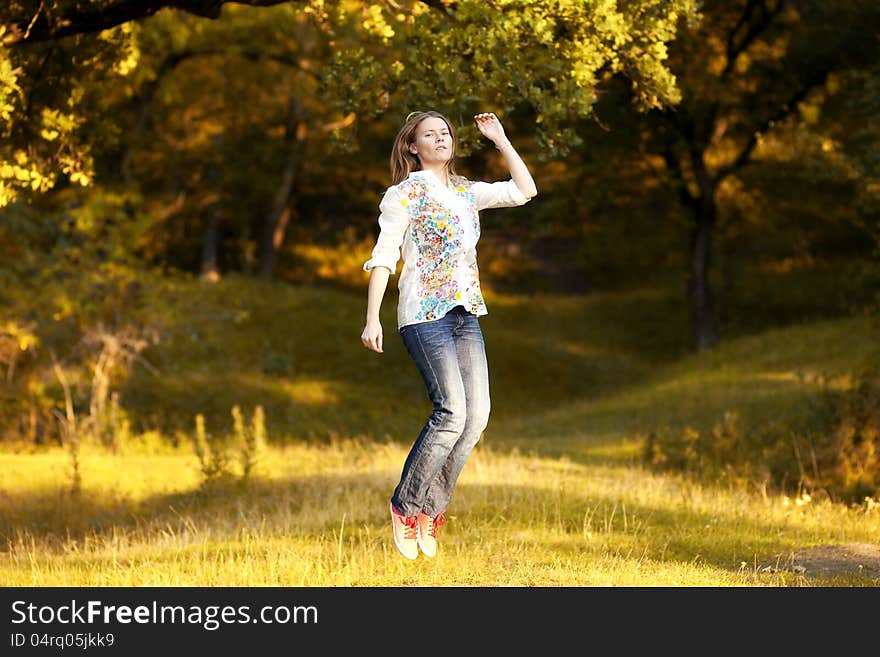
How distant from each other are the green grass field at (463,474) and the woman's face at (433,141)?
7.93 ft

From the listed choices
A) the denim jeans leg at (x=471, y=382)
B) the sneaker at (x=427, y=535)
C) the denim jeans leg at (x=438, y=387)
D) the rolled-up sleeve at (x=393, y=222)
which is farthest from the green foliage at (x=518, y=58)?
the sneaker at (x=427, y=535)

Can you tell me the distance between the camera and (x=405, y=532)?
7039mm

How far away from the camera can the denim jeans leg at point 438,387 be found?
6.59m

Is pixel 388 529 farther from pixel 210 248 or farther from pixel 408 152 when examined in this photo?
pixel 210 248

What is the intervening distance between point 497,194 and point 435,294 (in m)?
0.86

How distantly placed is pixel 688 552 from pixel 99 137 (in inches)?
277

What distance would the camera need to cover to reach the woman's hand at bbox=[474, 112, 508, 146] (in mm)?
6980

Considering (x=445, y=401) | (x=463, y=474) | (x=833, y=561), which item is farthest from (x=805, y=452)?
(x=445, y=401)

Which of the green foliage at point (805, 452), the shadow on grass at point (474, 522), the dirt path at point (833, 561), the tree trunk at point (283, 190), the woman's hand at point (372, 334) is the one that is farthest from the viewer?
the tree trunk at point (283, 190)

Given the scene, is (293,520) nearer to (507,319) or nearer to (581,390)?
(581,390)

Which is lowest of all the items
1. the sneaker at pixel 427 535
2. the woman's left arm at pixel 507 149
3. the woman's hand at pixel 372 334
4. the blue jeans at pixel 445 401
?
the sneaker at pixel 427 535

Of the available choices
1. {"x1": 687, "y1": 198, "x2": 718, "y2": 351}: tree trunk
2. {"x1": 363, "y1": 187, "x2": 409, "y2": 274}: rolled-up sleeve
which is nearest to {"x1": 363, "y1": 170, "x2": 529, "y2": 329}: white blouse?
{"x1": 363, "y1": 187, "x2": 409, "y2": 274}: rolled-up sleeve

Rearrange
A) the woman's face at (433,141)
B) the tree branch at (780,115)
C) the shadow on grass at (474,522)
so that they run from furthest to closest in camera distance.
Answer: the tree branch at (780,115) < the shadow on grass at (474,522) < the woman's face at (433,141)

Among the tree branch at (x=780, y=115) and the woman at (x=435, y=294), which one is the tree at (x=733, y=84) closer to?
the tree branch at (x=780, y=115)
